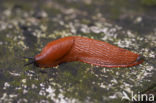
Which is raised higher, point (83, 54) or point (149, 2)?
point (149, 2)

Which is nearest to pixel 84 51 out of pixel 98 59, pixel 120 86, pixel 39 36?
pixel 98 59

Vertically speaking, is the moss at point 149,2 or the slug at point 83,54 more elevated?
the moss at point 149,2

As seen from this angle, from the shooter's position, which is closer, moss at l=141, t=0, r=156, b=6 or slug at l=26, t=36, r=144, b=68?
slug at l=26, t=36, r=144, b=68

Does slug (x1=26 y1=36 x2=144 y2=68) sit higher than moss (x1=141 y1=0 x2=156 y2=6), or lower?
lower

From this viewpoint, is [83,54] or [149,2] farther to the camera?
[149,2]

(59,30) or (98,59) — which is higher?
(59,30)

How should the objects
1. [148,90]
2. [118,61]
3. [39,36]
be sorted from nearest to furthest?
[148,90] → [118,61] → [39,36]

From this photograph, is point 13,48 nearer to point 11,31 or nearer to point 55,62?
point 11,31

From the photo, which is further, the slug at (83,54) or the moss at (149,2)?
the moss at (149,2)
